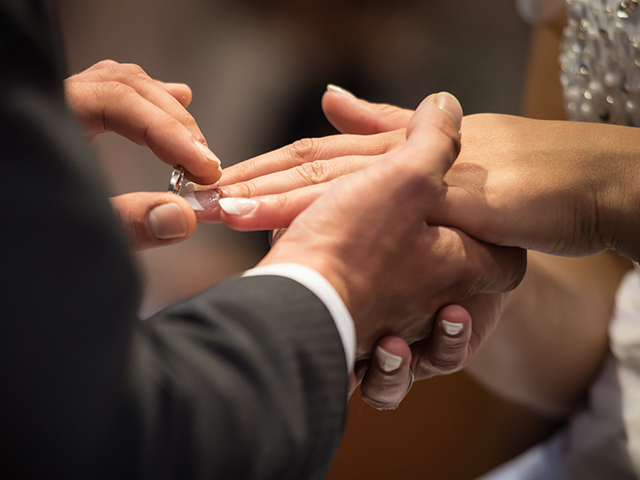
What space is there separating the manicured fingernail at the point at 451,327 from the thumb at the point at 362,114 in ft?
1.09

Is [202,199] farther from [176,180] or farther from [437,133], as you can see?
[437,133]

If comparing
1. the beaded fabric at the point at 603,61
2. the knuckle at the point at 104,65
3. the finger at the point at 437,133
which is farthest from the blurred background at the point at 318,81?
the beaded fabric at the point at 603,61

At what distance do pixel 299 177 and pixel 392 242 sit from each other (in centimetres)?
19

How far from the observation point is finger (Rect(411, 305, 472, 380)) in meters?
0.60

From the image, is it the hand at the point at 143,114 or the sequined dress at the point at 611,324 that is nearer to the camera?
the hand at the point at 143,114

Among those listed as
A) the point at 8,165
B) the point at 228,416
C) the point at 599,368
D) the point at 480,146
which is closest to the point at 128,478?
the point at 228,416

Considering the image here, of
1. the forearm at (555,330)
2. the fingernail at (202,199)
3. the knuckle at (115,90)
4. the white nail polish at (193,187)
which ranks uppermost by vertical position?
the knuckle at (115,90)

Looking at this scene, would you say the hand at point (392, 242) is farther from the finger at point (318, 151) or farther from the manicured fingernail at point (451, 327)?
the finger at point (318, 151)

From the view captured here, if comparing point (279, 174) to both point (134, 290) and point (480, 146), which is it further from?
point (134, 290)

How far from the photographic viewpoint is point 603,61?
0.78 meters

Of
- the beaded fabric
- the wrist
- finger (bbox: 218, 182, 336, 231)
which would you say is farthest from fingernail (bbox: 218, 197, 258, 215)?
the beaded fabric

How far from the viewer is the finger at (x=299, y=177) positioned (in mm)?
655

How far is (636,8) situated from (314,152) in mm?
473

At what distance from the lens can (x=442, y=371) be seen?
2.20 feet
